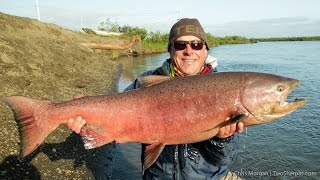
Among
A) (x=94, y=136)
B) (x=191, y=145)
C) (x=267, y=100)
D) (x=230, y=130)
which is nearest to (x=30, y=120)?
(x=94, y=136)

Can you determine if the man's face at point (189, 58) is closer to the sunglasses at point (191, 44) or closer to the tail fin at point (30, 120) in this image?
the sunglasses at point (191, 44)

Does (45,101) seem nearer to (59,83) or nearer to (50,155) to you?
(50,155)

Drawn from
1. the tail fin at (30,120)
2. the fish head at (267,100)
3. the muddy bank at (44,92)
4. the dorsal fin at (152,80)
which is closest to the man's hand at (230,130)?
the fish head at (267,100)

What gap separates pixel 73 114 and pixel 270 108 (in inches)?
85.7

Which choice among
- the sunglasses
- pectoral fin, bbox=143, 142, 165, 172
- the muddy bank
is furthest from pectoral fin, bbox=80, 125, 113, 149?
the muddy bank

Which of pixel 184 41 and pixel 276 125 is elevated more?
pixel 184 41

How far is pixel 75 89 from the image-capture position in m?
14.3

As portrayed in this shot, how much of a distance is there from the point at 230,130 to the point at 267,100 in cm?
52

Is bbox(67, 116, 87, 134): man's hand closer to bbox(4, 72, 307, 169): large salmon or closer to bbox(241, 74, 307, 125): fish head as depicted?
bbox(4, 72, 307, 169): large salmon

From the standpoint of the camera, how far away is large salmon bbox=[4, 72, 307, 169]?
376 cm

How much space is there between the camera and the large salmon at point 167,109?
12.3ft

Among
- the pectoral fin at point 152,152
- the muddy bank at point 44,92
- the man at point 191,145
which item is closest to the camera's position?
the pectoral fin at point 152,152

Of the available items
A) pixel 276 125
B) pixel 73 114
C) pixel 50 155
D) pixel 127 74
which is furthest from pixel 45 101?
pixel 127 74

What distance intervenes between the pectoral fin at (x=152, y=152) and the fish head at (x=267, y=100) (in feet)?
3.27
